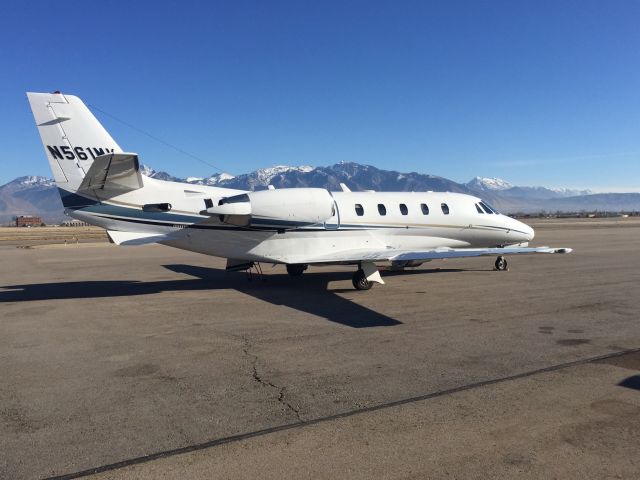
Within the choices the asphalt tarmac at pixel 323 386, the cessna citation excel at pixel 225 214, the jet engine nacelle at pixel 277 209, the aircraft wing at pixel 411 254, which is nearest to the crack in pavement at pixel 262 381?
the asphalt tarmac at pixel 323 386

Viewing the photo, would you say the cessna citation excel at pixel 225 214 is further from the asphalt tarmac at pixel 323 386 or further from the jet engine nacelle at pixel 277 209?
the asphalt tarmac at pixel 323 386

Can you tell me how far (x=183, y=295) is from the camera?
1455cm

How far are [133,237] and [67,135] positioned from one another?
A: 10.5 feet

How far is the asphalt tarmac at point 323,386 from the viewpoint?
15.3ft

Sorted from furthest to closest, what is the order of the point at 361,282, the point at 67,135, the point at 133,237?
the point at 361,282
the point at 133,237
the point at 67,135

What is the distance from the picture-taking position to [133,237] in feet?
44.5

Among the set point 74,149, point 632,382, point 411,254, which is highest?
point 74,149

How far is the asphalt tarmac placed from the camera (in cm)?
465

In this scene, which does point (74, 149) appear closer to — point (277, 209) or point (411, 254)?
point (277, 209)

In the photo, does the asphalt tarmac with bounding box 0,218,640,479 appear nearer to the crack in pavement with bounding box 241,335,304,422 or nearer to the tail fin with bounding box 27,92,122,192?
the crack in pavement with bounding box 241,335,304,422

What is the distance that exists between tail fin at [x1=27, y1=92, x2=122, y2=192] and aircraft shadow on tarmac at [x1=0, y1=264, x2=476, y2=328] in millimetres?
3752

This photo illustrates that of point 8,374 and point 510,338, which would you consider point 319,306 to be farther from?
point 8,374

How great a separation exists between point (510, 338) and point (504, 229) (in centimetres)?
1101

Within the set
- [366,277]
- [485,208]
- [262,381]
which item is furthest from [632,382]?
[485,208]
